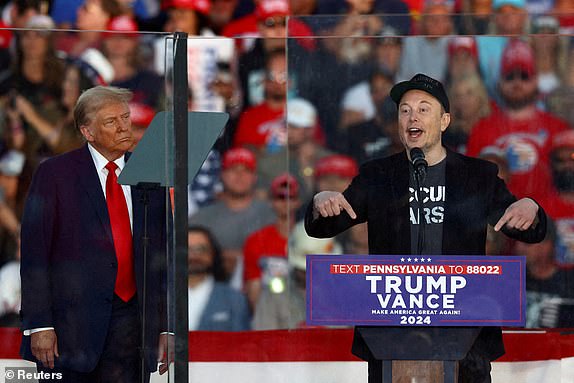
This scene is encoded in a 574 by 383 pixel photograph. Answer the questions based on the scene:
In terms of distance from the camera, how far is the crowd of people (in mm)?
4461

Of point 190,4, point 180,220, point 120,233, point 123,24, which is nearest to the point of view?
point 180,220

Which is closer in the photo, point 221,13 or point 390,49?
point 390,49

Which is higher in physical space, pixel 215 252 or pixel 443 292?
pixel 215 252

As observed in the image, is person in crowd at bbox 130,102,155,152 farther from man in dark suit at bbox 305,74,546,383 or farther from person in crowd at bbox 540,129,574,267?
person in crowd at bbox 540,129,574,267

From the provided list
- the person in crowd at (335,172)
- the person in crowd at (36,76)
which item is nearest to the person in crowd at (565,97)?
the person in crowd at (335,172)

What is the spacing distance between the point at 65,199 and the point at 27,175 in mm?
187

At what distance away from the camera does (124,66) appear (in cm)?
455

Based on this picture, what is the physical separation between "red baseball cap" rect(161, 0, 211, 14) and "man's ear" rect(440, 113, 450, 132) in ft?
6.97

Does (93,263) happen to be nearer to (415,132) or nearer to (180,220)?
(180,220)

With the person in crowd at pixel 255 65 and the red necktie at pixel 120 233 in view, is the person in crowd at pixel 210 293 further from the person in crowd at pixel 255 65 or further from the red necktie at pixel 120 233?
the person in crowd at pixel 255 65

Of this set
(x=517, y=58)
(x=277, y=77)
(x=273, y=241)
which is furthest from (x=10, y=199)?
(x=517, y=58)

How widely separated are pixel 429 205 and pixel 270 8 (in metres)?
1.84

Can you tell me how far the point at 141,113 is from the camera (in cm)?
457

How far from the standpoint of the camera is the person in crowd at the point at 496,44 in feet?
14.5
